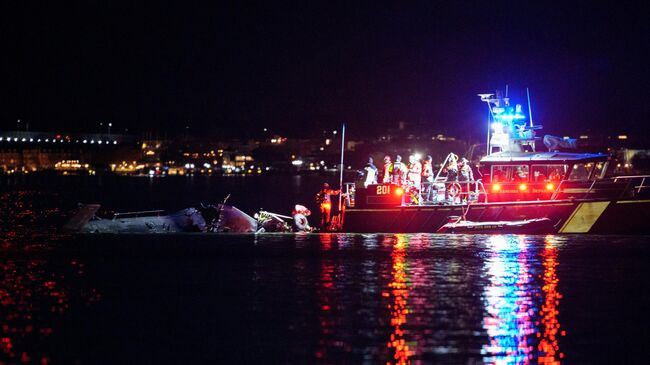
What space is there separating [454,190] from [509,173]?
73.3 inches

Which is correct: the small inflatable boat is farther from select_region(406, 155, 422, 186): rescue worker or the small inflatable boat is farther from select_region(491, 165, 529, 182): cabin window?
select_region(406, 155, 422, 186): rescue worker

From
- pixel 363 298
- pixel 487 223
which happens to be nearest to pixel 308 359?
pixel 363 298

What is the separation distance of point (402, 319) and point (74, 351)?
5322 millimetres

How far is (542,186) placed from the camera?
1001 inches

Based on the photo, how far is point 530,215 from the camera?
25.1m

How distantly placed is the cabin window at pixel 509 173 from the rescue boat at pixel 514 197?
0.03 meters

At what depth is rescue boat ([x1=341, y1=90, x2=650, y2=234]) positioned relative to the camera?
971 inches

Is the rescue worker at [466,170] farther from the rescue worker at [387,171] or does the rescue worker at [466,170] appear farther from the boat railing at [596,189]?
the boat railing at [596,189]

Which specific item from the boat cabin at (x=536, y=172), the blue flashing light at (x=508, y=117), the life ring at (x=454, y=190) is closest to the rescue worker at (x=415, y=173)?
the life ring at (x=454, y=190)

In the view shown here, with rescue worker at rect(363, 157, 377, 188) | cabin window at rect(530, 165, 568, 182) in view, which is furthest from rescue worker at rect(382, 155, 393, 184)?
cabin window at rect(530, 165, 568, 182)

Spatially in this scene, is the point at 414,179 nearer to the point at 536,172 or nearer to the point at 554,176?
the point at 536,172

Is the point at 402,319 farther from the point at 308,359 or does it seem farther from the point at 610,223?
the point at 610,223

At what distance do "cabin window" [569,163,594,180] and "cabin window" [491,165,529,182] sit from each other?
57.0 inches

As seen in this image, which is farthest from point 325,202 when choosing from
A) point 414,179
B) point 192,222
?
point 192,222
